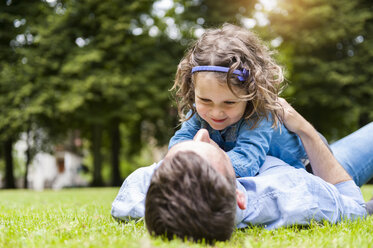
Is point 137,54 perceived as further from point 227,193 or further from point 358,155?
point 227,193

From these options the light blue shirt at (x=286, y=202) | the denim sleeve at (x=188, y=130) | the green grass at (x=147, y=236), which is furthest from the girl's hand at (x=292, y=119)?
the green grass at (x=147, y=236)

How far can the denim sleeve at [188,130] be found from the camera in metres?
3.85

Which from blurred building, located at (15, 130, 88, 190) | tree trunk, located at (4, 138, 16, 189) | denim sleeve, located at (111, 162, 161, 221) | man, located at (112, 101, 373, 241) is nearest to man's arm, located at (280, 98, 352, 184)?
man, located at (112, 101, 373, 241)

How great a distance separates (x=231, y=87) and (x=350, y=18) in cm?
1832

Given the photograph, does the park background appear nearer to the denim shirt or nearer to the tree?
the tree

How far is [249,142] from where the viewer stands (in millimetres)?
3480

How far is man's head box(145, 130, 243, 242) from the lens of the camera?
2236 mm

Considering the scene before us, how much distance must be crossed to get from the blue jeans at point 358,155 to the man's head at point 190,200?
106 inches

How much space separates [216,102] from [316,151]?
1.22 metres

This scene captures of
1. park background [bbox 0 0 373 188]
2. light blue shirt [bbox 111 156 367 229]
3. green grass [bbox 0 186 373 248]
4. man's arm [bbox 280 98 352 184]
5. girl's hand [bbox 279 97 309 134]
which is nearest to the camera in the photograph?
green grass [bbox 0 186 373 248]

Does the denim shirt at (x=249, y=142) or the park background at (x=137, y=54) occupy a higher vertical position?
the park background at (x=137, y=54)

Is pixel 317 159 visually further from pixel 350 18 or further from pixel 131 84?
pixel 350 18

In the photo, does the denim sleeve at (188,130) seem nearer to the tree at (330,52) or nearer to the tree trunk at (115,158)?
the tree at (330,52)

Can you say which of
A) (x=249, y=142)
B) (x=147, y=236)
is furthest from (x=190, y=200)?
(x=249, y=142)
